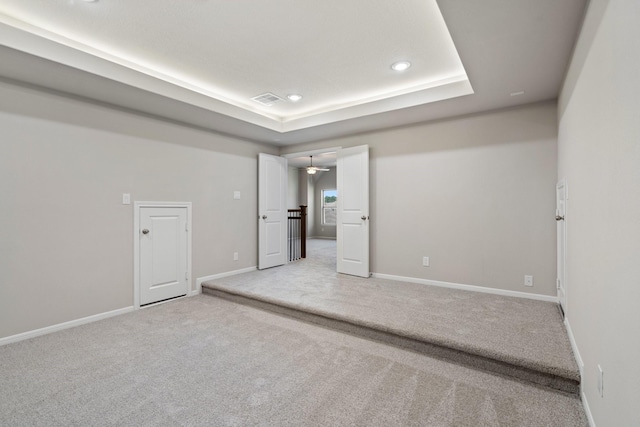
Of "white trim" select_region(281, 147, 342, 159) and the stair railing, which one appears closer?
"white trim" select_region(281, 147, 342, 159)

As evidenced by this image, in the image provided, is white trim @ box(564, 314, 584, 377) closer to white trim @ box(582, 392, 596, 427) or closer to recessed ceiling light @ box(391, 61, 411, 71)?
white trim @ box(582, 392, 596, 427)

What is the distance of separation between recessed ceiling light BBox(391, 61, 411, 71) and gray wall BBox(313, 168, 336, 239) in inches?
302

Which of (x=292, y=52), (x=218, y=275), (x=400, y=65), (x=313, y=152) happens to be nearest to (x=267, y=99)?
(x=292, y=52)

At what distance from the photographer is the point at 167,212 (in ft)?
13.0

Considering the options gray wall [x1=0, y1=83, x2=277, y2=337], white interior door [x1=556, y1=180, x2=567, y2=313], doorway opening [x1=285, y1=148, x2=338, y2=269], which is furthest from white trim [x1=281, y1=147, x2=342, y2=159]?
doorway opening [x1=285, y1=148, x2=338, y2=269]

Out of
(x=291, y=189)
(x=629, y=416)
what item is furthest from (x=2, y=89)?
(x=291, y=189)

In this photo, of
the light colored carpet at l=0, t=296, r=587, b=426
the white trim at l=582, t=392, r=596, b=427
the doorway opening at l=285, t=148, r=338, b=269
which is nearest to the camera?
the white trim at l=582, t=392, r=596, b=427

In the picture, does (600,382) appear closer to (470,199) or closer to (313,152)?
(470,199)

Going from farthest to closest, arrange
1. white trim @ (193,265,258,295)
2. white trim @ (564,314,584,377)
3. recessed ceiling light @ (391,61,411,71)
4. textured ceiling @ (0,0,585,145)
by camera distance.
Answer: white trim @ (193,265,258,295) → recessed ceiling light @ (391,61,411,71) → textured ceiling @ (0,0,585,145) → white trim @ (564,314,584,377)

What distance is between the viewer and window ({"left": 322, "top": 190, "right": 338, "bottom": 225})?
10.9m

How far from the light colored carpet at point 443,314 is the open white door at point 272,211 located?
688 millimetres

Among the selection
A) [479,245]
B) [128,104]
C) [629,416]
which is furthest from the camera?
[479,245]

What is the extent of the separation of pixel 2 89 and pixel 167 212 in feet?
6.22

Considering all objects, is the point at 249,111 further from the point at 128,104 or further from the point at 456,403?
the point at 456,403
